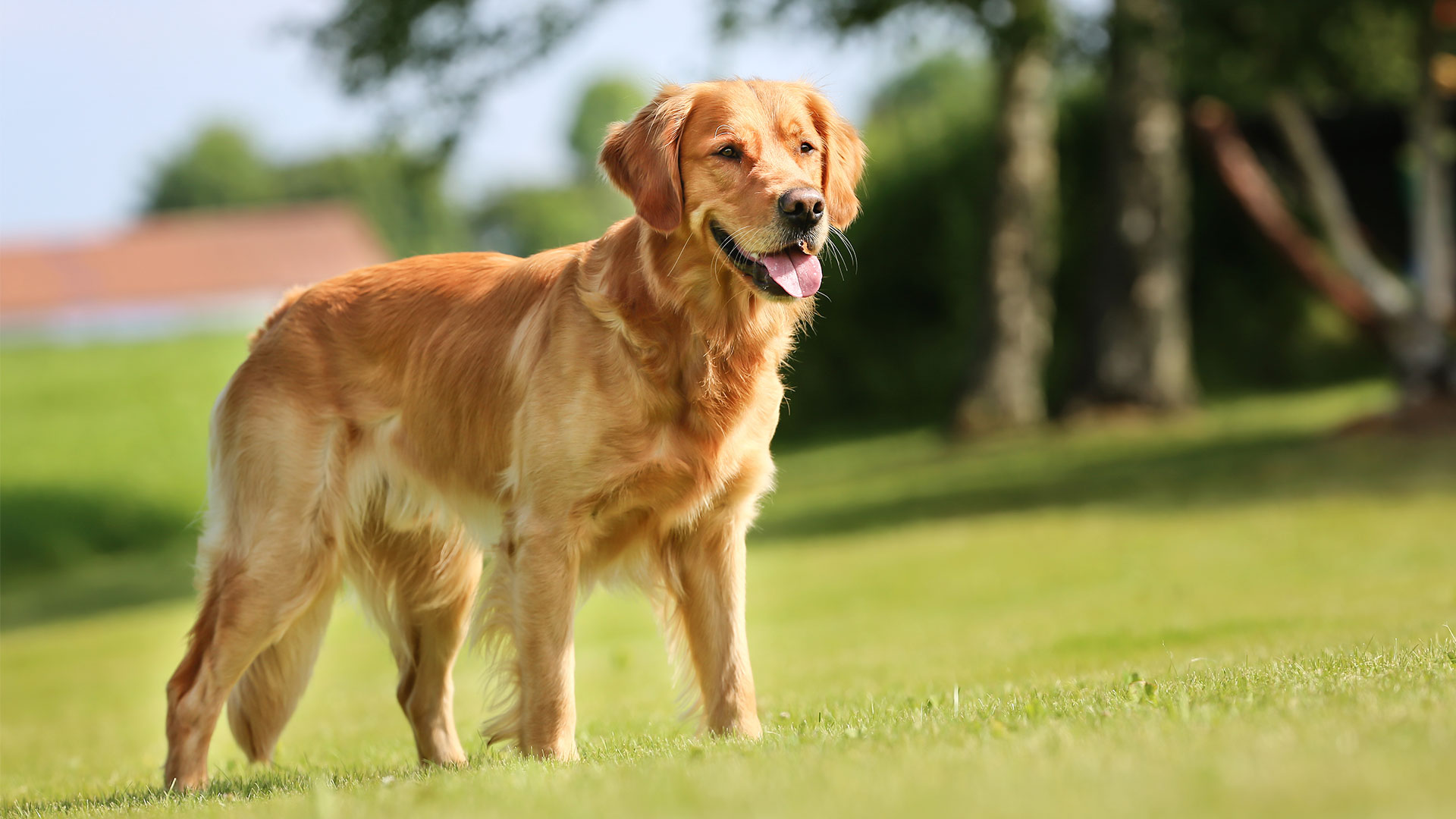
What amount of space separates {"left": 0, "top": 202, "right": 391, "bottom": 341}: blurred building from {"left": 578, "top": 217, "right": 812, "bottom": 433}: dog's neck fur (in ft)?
224

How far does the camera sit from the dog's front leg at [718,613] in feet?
18.1

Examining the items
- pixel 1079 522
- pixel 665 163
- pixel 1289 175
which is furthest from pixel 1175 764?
pixel 1289 175

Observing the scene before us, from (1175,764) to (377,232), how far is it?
105 meters

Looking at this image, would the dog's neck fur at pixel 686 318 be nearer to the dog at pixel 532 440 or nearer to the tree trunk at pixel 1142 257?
the dog at pixel 532 440

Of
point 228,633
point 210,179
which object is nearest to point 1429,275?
point 228,633

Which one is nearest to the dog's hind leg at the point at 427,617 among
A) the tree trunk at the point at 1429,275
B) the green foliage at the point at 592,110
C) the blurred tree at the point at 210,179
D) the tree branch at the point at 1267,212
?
the tree trunk at the point at 1429,275

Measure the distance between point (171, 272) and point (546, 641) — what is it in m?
75.0

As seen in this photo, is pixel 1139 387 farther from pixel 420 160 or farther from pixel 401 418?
pixel 401 418

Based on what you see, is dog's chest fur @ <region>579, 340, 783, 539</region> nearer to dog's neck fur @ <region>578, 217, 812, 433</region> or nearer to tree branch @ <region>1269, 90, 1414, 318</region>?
dog's neck fur @ <region>578, 217, 812, 433</region>

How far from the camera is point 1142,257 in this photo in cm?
1984

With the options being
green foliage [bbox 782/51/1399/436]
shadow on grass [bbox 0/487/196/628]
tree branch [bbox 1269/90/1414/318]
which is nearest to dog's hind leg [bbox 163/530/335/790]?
shadow on grass [bbox 0/487/196/628]

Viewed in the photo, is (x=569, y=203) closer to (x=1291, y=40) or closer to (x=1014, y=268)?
(x=1014, y=268)

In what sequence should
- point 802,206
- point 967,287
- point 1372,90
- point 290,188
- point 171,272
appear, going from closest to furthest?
point 802,206 < point 1372,90 < point 967,287 < point 171,272 < point 290,188

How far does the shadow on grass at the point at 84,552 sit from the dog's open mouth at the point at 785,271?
13.8 meters
